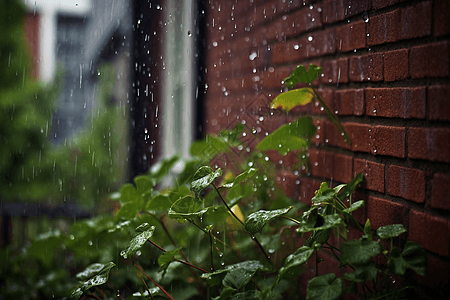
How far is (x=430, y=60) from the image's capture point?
84 centimetres

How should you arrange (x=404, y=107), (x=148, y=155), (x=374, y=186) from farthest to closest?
(x=148, y=155) < (x=374, y=186) < (x=404, y=107)

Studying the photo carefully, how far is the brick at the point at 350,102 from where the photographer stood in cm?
109

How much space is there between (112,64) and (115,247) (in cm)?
398

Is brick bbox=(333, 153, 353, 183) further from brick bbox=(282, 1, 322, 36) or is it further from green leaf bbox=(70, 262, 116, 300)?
green leaf bbox=(70, 262, 116, 300)

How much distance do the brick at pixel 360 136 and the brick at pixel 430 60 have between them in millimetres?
221

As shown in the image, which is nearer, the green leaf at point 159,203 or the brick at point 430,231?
the brick at point 430,231

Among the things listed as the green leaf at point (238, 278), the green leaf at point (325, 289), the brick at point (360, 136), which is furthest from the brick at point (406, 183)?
the green leaf at point (238, 278)

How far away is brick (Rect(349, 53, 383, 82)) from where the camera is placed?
39.9 inches

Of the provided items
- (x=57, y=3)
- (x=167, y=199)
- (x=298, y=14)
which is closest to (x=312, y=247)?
(x=167, y=199)

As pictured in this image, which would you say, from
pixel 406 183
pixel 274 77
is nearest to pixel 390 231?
pixel 406 183

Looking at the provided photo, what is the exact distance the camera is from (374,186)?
1.03 meters

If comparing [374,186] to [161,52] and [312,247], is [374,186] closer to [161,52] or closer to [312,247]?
[312,247]

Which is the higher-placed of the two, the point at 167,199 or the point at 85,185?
the point at 167,199

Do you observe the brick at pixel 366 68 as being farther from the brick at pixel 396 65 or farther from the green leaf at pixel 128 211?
the green leaf at pixel 128 211
